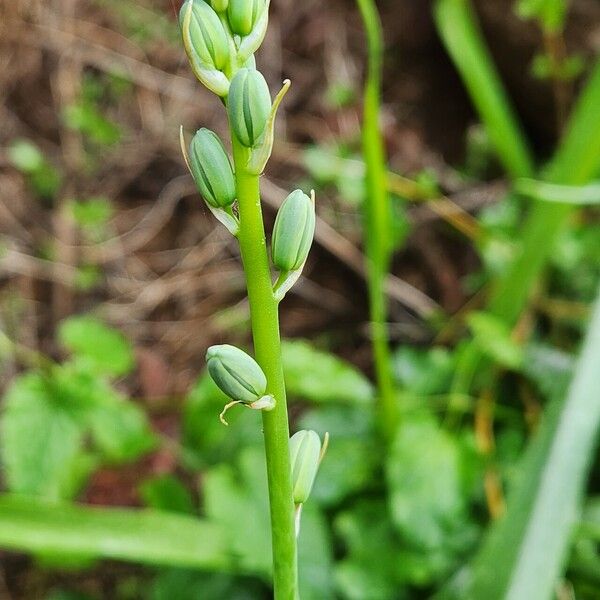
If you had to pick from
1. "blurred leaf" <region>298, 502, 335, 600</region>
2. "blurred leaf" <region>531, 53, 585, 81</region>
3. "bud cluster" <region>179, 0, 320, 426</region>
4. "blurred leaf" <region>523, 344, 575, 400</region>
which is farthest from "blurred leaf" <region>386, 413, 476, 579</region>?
"blurred leaf" <region>531, 53, 585, 81</region>

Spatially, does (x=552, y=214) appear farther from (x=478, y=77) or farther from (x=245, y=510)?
(x=245, y=510)

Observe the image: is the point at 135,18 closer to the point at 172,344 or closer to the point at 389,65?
the point at 389,65

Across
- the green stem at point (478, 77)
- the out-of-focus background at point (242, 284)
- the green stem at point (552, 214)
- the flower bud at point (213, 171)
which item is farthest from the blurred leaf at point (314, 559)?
the green stem at point (478, 77)

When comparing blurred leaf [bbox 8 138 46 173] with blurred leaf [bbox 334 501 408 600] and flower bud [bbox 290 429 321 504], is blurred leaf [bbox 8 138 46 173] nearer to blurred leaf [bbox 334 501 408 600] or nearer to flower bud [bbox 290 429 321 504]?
blurred leaf [bbox 334 501 408 600]

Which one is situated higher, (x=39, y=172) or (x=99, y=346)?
(x=39, y=172)

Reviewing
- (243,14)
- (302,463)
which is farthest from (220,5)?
(302,463)
